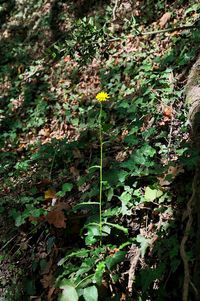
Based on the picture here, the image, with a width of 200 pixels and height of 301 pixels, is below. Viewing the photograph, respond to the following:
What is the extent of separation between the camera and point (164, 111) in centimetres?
378

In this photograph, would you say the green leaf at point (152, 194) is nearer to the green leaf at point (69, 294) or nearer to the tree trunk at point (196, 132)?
the tree trunk at point (196, 132)

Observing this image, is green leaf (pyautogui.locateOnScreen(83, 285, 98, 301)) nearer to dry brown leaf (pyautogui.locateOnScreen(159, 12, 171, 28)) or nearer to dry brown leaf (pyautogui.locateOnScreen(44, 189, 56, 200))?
dry brown leaf (pyautogui.locateOnScreen(44, 189, 56, 200))

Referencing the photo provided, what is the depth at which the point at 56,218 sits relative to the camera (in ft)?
10.5

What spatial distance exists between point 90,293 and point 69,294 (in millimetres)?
132

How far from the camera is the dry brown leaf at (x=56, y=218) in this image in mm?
3171

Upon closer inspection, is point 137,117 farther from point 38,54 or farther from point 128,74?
point 38,54

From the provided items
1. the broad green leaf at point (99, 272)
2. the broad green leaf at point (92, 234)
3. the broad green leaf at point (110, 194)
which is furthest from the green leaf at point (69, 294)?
the broad green leaf at point (110, 194)

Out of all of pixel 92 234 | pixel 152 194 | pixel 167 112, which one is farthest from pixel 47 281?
pixel 167 112

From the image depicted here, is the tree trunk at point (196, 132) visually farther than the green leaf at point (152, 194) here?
No

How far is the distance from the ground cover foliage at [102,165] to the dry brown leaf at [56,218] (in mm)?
14

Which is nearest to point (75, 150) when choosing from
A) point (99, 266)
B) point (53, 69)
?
point (99, 266)

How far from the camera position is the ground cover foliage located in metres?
2.73

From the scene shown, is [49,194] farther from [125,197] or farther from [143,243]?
[143,243]

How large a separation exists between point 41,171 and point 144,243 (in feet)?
5.27
